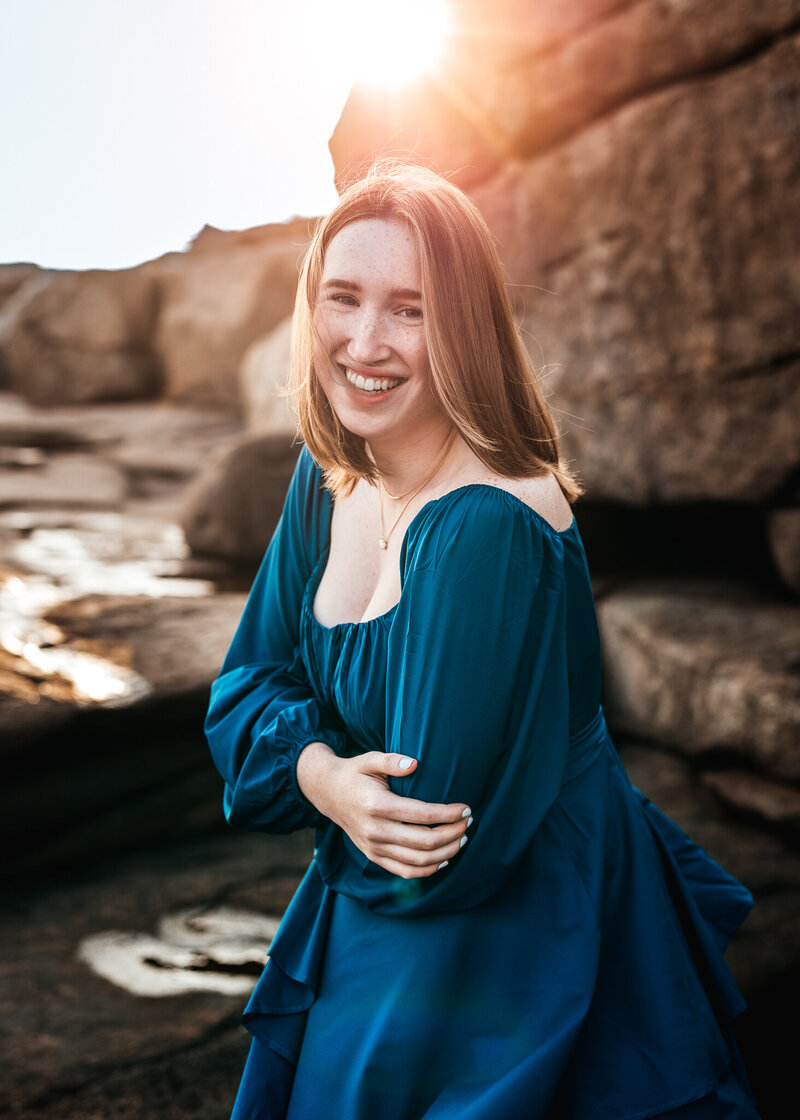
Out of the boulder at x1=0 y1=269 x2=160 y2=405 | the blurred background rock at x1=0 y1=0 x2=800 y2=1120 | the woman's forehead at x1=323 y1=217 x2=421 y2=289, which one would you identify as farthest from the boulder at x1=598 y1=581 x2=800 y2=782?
the boulder at x1=0 y1=269 x2=160 y2=405

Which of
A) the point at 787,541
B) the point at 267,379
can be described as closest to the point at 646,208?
the point at 787,541

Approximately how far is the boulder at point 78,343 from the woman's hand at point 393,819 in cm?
771

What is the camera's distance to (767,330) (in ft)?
9.46

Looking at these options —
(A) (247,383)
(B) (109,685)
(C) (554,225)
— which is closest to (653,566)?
(C) (554,225)

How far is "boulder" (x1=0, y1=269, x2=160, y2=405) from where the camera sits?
7.92 meters

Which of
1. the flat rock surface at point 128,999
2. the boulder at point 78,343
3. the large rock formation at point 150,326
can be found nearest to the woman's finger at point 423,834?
the flat rock surface at point 128,999

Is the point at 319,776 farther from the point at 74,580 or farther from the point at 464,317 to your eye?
the point at 74,580

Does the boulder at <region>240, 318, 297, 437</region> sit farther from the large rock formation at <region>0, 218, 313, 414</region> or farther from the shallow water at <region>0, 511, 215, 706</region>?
the large rock formation at <region>0, 218, 313, 414</region>

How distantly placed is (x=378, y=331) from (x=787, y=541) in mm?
2394

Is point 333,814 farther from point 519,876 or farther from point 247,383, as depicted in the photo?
point 247,383

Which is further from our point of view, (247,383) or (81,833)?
(247,383)

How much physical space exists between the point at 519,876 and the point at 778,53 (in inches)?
108

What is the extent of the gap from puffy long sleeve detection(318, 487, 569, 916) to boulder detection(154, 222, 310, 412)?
6.65m

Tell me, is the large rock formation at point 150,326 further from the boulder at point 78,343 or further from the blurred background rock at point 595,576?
the blurred background rock at point 595,576
